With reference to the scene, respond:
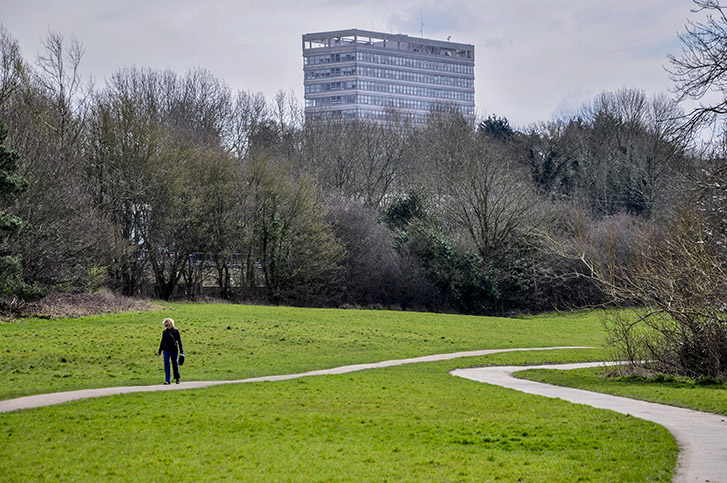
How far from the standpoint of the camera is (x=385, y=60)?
546 ft

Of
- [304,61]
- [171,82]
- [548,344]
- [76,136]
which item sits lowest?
[548,344]

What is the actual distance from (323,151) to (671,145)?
51851mm

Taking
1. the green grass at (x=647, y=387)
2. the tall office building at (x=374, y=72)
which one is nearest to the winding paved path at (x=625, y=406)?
the green grass at (x=647, y=387)

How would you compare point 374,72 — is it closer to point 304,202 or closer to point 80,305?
point 304,202

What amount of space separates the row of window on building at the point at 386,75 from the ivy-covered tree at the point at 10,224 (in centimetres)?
13358

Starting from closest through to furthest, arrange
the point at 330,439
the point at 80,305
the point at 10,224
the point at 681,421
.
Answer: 1. the point at 330,439
2. the point at 681,421
3. the point at 10,224
4. the point at 80,305

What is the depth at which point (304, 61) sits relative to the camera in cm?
16750

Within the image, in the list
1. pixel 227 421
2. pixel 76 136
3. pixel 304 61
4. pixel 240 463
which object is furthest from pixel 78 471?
pixel 304 61

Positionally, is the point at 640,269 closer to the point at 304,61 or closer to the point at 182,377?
the point at 182,377

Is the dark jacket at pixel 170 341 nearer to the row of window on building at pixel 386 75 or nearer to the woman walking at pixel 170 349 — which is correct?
the woman walking at pixel 170 349

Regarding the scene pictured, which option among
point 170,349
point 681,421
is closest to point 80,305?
point 170,349

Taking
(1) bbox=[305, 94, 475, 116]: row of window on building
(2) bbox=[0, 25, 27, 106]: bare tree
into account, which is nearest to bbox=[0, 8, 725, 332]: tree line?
(2) bbox=[0, 25, 27, 106]: bare tree

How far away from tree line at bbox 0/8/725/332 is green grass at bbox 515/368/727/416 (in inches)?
294

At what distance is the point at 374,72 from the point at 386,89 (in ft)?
15.6
